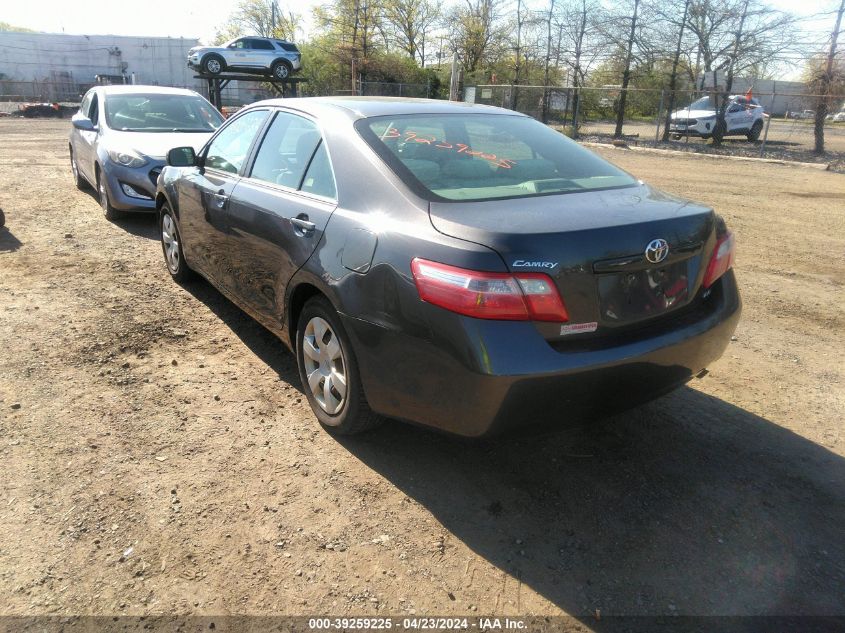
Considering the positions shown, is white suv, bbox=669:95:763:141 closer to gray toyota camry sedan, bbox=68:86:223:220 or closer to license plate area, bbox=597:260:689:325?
gray toyota camry sedan, bbox=68:86:223:220

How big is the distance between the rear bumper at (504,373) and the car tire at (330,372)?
137 millimetres

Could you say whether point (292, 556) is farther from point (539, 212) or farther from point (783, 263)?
point (783, 263)

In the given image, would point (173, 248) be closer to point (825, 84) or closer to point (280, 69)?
point (825, 84)

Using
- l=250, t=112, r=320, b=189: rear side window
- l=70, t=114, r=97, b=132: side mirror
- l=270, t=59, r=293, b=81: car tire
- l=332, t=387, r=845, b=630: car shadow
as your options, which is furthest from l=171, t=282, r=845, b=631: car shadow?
l=270, t=59, r=293, b=81: car tire

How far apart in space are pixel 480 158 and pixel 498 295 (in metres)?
1.21

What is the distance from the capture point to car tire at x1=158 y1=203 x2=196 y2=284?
215 inches

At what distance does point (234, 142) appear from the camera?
14.9 feet

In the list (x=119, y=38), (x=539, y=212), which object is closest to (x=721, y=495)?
(x=539, y=212)

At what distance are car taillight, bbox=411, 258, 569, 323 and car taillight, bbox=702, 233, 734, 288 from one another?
39.6 inches

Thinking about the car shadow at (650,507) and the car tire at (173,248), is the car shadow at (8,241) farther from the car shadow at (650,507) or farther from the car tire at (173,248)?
the car shadow at (650,507)

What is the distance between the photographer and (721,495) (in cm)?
298

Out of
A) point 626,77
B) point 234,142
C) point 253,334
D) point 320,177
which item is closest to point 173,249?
point 253,334

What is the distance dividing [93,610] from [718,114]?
25846mm

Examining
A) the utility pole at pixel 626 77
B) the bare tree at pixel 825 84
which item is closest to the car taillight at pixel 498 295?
the bare tree at pixel 825 84
